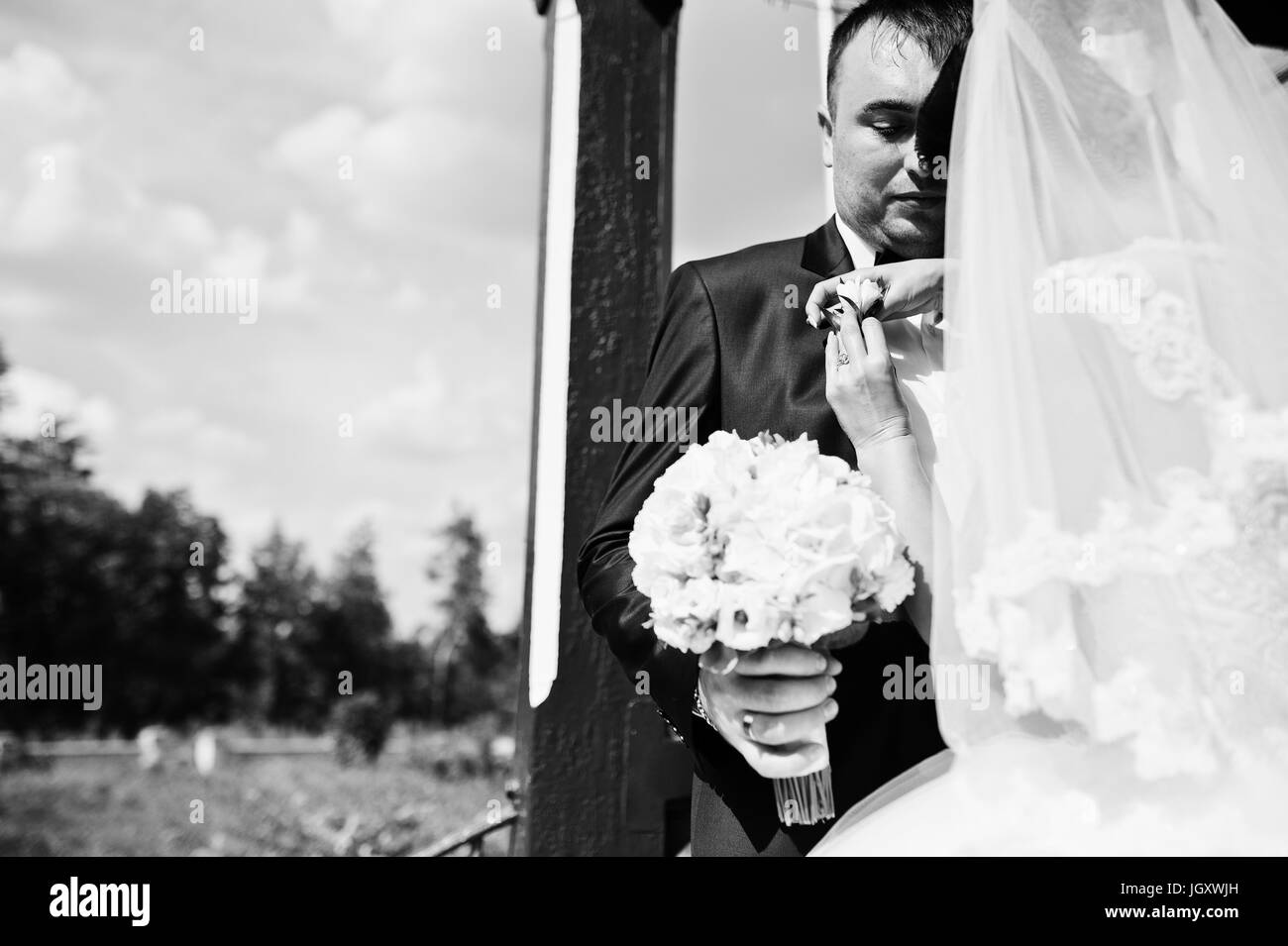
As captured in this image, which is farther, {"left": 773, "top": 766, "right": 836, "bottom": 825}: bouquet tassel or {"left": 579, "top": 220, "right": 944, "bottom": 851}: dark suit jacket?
Answer: {"left": 579, "top": 220, "right": 944, "bottom": 851}: dark suit jacket

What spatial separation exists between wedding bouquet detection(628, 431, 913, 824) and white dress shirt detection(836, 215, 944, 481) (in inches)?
14.4

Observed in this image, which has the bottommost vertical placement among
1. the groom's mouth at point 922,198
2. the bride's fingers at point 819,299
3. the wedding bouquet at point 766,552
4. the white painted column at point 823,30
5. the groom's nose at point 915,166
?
the wedding bouquet at point 766,552

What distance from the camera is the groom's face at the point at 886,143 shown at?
6.60 ft

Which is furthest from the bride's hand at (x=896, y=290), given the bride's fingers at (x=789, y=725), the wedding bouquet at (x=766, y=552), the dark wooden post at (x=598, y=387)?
the dark wooden post at (x=598, y=387)

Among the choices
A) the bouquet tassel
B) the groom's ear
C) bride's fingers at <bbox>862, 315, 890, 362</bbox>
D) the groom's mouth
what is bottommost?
the bouquet tassel

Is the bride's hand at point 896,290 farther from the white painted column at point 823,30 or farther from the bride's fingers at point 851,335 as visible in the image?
the white painted column at point 823,30

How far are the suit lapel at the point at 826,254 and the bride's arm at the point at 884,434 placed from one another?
12.5 inches

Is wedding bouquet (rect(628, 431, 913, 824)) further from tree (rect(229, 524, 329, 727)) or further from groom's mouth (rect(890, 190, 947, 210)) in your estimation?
tree (rect(229, 524, 329, 727))

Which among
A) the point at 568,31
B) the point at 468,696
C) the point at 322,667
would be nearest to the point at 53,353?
the point at 322,667

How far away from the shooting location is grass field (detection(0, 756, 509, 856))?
1259 inches

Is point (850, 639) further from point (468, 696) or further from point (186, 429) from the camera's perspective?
point (186, 429)

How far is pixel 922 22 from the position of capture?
6.68ft

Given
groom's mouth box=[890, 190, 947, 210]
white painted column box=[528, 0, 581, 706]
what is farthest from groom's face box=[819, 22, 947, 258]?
white painted column box=[528, 0, 581, 706]
